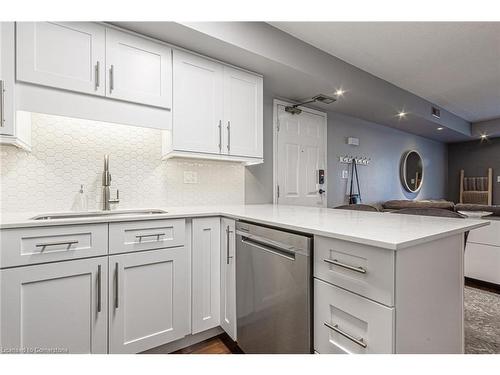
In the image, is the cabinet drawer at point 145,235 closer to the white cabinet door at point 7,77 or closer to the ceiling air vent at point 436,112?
the white cabinet door at point 7,77

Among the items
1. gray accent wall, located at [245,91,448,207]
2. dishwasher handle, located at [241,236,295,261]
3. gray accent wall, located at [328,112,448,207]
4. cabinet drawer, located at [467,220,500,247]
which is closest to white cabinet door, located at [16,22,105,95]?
dishwasher handle, located at [241,236,295,261]

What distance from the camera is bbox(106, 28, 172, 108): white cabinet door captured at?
1.65 meters

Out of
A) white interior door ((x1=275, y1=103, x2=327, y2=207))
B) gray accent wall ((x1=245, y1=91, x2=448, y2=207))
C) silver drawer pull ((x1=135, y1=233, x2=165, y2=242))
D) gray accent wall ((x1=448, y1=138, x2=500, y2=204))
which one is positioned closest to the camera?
silver drawer pull ((x1=135, y1=233, x2=165, y2=242))

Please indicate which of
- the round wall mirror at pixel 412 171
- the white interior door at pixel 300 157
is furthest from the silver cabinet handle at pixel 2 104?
the round wall mirror at pixel 412 171

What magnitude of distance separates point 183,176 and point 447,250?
195 centimetres

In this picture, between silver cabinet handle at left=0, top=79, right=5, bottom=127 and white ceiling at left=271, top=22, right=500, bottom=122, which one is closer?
silver cabinet handle at left=0, top=79, right=5, bottom=127

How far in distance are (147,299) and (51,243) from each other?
0.61 m

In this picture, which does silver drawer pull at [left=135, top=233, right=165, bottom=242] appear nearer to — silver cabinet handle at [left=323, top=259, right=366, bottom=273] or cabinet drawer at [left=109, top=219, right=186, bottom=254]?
cabinet drawer at [left=109, top=219, right=186, bottom=254]

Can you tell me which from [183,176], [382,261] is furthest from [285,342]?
[183,176]

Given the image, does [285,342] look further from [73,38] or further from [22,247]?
[73,38]

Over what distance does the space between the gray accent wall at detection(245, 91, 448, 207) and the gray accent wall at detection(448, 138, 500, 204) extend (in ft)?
3.37

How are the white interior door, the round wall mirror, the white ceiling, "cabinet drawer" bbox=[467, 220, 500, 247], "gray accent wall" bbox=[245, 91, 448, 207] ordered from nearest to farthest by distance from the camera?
the white ceiling → "cabinet drawer" bbox=[467, 220, 500, 247] → "gray accent wall" bbox=[245, 91, 448, 207] → the white interior door → the round wall mirror

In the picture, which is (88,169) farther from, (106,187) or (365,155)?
(365,155)

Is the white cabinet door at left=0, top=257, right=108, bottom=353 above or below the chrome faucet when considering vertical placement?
below
